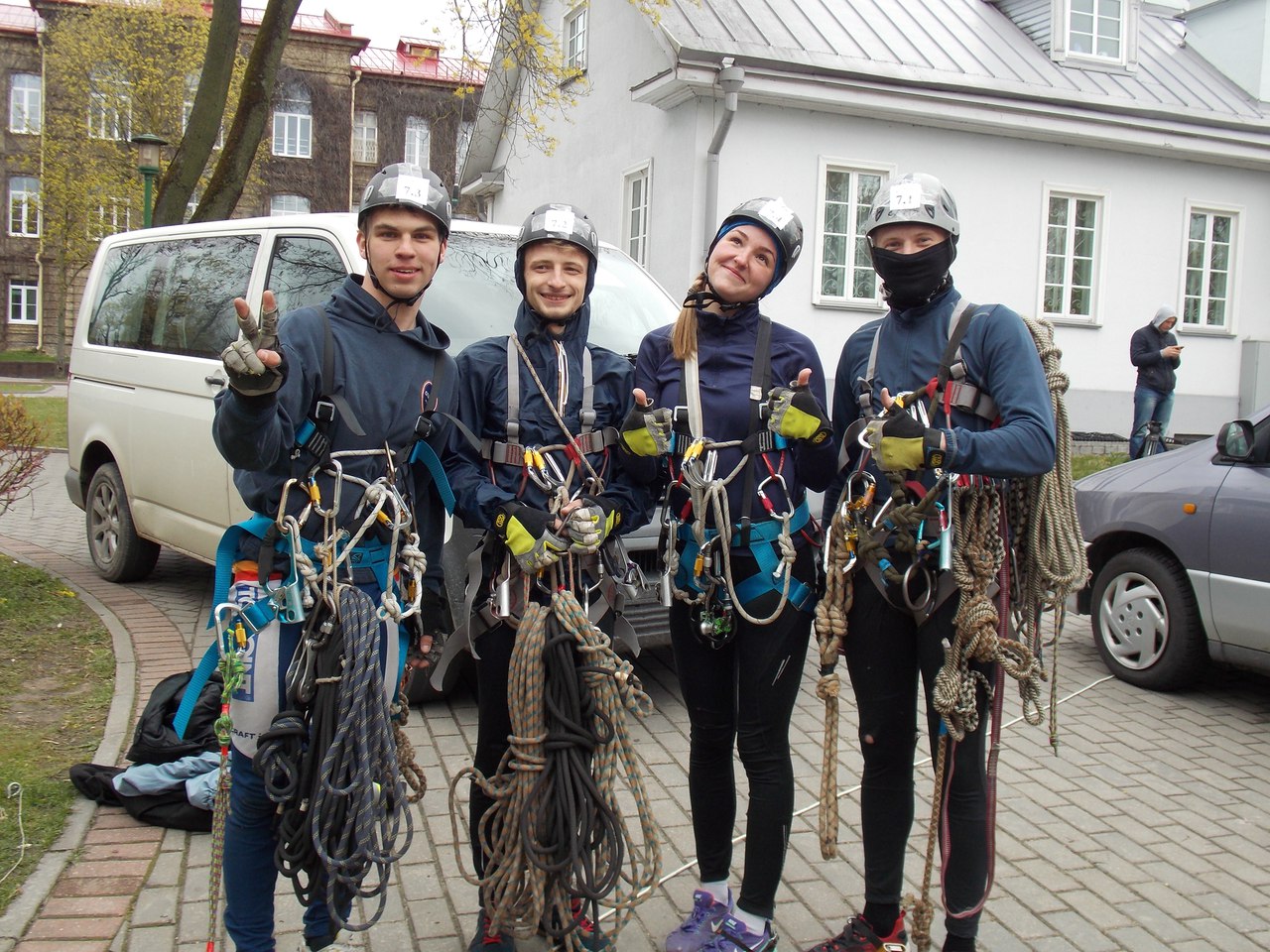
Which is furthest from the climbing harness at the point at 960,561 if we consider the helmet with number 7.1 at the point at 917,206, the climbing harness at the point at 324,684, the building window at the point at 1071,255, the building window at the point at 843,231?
the building window at the point at 1071,255

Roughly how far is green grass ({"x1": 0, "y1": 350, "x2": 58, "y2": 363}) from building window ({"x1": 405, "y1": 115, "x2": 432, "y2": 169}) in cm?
1537

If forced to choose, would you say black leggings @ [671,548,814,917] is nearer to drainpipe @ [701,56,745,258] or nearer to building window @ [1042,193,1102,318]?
drainpipe @ [701,56,745,258]

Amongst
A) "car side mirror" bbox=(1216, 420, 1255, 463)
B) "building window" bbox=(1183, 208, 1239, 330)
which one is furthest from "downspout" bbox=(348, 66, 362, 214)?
"car side mirror" bbox=(1216, 420, 1255, 463)

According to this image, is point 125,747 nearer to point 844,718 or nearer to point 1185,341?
point 844,718

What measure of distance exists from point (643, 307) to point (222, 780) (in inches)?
148

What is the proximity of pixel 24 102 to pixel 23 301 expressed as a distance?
770 centimetres

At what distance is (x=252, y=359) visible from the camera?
2.36 metres

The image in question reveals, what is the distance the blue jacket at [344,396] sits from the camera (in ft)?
8.26

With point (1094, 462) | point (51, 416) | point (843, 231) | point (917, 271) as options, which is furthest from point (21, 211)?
point (917, 271)

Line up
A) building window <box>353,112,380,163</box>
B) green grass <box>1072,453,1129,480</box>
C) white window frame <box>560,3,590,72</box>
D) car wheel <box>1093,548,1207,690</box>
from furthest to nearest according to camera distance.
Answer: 1. building window <box>353,112,380,163</box>
2. white window frame <box>560,3,590,72</box>
3. green grass <box>1072,453,1129,480</box>
4. car wheel <box>1093,548,1207,690</box>

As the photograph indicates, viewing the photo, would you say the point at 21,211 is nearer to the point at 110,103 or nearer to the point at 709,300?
the point at 110,103

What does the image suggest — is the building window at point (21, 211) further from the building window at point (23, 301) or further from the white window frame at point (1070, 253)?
the white window frame at point (1070, 253)

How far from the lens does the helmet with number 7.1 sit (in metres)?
2.85

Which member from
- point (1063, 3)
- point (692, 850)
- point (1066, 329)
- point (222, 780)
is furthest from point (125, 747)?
point (1063, 3)
